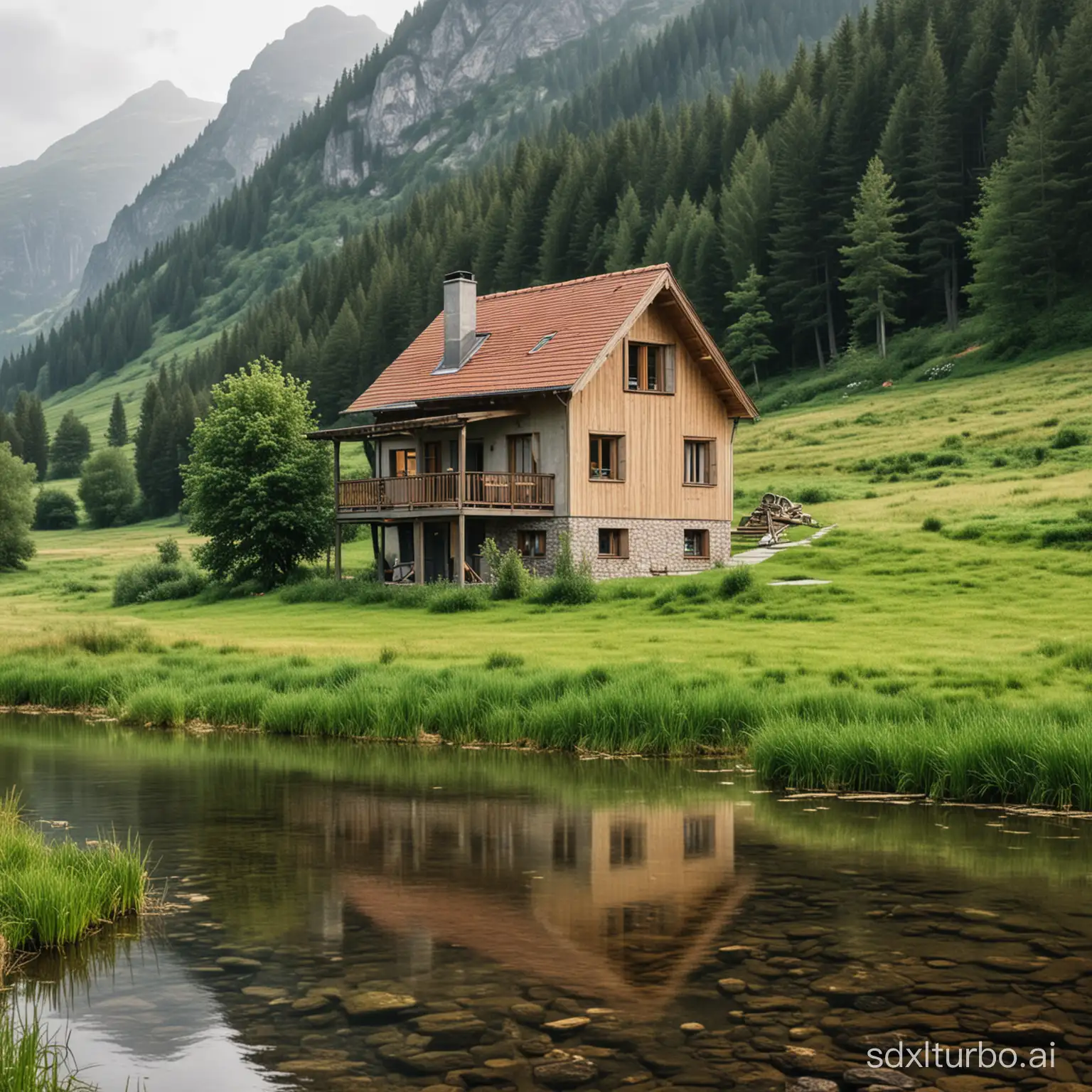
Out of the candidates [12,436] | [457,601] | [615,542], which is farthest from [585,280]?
[12,436]

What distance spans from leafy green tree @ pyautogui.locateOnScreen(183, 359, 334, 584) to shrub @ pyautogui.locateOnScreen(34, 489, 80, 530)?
324ft

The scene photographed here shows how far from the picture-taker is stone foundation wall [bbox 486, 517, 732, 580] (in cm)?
5066

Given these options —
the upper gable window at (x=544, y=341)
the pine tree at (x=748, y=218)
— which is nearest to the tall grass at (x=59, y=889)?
the upper gable window at (x=544, y=341)

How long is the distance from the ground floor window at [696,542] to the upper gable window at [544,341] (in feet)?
30.2

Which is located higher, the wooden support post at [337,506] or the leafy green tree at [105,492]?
A: the leafy green tree at [105,492]

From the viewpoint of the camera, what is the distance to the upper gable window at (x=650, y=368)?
172 feet

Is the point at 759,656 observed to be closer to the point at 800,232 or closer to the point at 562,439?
the point at 562,439

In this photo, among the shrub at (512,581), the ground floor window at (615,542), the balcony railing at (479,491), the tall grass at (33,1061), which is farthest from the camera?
the ground floor window at (615,542)

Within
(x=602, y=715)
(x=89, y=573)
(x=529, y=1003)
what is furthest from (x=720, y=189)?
(x=529, y=1003)

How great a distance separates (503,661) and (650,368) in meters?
27.0

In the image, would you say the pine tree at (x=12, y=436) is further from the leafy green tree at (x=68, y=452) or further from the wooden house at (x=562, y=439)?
the wooden house at (x=562, y=439)

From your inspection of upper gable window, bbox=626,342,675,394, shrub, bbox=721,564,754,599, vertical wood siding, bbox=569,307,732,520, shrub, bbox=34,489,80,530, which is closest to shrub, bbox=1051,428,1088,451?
vertical wood siding, bbox=569,307,732,520

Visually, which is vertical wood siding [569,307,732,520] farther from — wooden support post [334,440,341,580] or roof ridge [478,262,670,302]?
wooden support post [334,440,341,580]

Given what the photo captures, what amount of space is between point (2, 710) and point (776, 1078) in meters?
25.7
